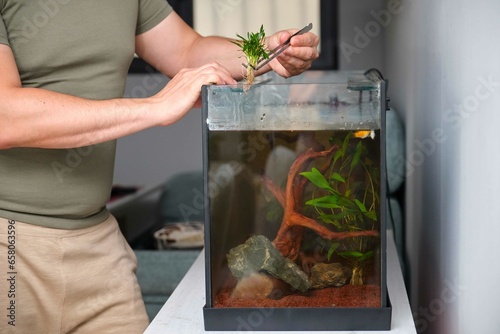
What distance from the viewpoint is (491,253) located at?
3.76ft

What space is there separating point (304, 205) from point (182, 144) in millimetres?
3098

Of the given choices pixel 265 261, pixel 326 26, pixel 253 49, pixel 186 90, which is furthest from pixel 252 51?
pixel 326 26

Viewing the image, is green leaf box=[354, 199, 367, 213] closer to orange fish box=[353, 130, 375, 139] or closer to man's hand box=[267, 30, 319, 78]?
orange fish box=[353, 130, 375, 139]

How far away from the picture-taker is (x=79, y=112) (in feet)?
4.08

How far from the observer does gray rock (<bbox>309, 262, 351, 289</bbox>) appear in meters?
1.19

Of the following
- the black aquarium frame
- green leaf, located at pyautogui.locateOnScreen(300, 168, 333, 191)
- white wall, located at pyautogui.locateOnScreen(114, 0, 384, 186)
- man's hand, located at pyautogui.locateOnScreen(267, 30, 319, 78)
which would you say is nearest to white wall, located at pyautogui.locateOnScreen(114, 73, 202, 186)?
white wall, located at pyautogui.locateOnScreen(114, 0, 384, 186)

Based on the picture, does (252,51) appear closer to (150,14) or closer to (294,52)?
(294,52)

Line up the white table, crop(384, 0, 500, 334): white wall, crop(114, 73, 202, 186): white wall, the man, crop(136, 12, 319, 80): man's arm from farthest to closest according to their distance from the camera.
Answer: crop(114, 73, 202, 186): white wall, crop(136, 12, 319, 80): man's arm, the man, the white table, crop(384, 0, 500, 334): white wall

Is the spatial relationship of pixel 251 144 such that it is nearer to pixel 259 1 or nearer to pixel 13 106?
pixel 13 106

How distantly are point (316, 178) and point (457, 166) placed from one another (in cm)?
31

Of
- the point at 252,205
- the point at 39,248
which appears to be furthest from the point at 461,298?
the point at 39,248

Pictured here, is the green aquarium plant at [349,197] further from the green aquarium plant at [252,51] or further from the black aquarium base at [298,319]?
the green aquarium plant at [252,51]

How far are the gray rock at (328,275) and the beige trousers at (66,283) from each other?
533 millimetres

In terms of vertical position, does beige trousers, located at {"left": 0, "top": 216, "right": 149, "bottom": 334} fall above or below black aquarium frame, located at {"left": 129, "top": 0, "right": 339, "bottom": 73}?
below
